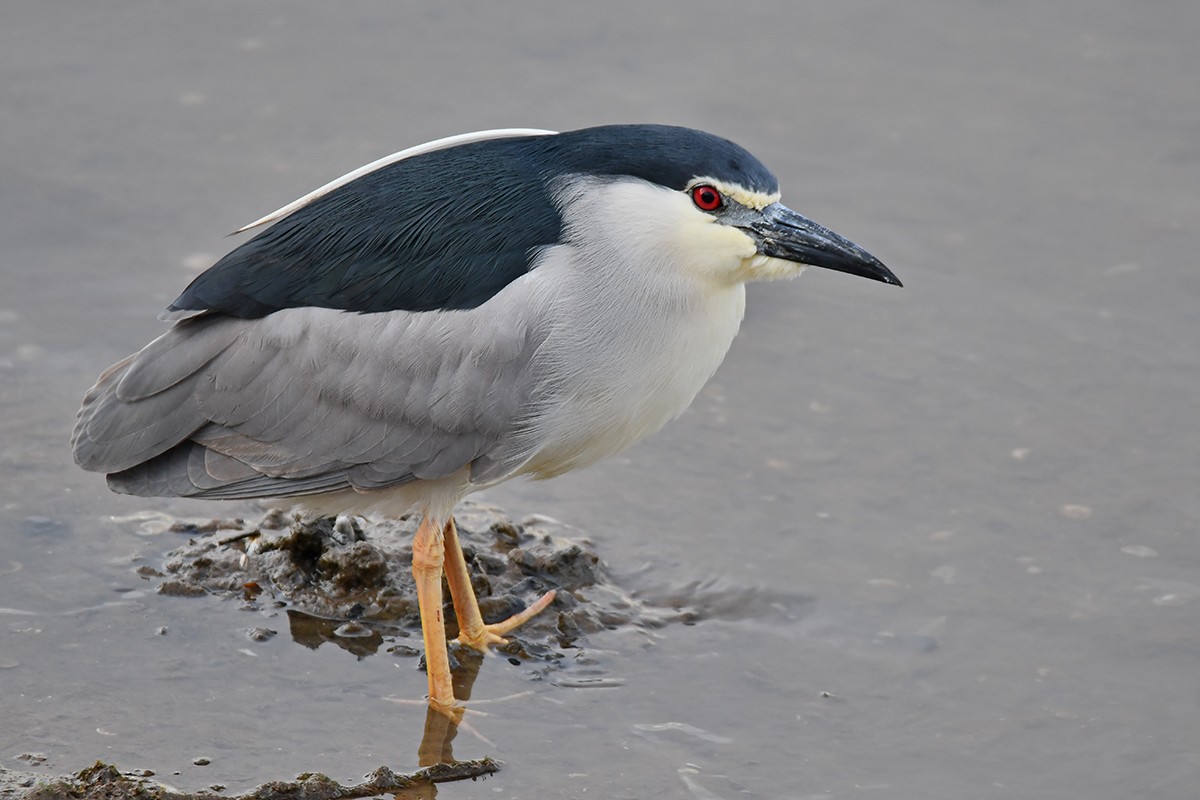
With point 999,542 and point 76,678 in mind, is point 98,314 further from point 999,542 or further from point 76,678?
point 999,542

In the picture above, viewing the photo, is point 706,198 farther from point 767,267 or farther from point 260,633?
point 260,633

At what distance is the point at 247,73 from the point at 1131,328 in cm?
532

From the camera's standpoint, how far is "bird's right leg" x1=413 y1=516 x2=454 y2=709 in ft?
17.3

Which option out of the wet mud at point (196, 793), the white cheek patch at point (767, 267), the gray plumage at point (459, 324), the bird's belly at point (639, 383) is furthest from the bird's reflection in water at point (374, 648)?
the white cheek patch at point (767, 267)

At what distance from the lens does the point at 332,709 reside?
5.31m

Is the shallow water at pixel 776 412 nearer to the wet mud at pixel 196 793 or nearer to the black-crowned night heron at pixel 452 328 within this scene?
the wet mud at pixel 196 793

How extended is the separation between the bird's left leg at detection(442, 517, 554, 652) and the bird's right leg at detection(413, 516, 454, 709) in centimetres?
31

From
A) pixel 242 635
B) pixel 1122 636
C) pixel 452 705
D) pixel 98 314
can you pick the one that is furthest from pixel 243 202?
pixel 1122 636

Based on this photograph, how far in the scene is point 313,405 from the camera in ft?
17.1

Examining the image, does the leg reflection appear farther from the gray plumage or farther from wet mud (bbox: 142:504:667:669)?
the gray plumage

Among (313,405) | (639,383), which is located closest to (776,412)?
(639,383)

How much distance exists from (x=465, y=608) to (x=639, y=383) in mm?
1243

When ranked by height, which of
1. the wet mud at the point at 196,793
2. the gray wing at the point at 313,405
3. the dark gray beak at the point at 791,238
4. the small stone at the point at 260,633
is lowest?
the wet mud at the point at 196,793

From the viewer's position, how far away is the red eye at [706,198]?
488 cm
